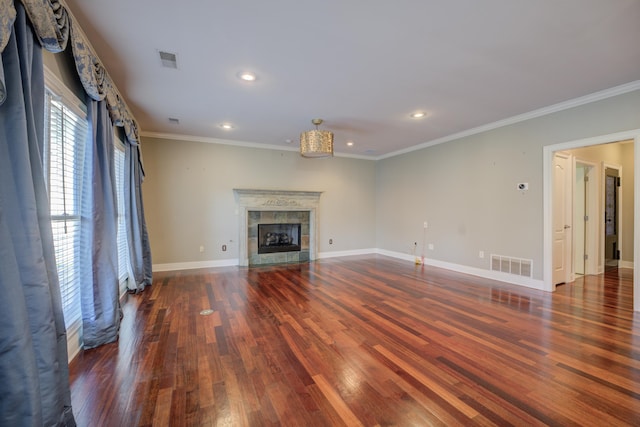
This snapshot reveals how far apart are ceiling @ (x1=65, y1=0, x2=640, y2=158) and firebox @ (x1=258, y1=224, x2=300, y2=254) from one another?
2.82 meters

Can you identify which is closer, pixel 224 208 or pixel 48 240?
pixel 48 240

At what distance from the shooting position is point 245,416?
5.40ft

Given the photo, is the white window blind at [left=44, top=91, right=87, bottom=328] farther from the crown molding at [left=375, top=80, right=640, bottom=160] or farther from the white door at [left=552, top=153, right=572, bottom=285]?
the white door at [left=552, top=153, right=572, bottom=285]

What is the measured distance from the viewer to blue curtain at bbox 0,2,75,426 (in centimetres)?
129

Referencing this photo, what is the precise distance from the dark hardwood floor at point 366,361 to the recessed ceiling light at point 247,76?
2.68 metres

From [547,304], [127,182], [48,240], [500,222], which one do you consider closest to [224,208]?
[127,182]

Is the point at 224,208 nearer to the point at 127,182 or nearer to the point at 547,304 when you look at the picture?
the point at 127,182

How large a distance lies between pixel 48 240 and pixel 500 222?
561cm

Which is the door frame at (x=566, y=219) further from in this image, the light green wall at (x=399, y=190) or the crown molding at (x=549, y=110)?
the crown molding at (x=549, y=110)

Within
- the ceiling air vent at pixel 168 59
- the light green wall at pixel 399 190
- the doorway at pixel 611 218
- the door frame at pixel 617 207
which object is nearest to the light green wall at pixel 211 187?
the light green wall at pixel 399 190

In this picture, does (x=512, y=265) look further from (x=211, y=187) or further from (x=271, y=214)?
(x=211, y=187)

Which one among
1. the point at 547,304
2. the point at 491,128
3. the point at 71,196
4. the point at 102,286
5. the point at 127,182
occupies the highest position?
the point at 491,128

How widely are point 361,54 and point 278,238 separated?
4.66 meters

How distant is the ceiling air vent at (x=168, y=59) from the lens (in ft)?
8.79
